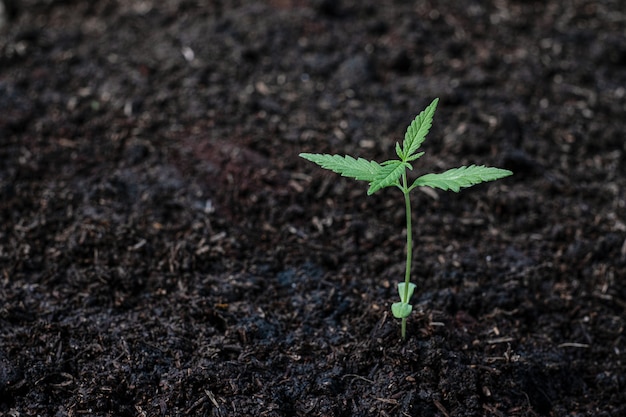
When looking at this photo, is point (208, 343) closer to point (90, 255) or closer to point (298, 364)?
point (298, 364)

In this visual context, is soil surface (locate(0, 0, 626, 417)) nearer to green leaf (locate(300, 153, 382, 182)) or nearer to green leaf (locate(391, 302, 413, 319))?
green leaf (locate(391, 302, 413, 319))

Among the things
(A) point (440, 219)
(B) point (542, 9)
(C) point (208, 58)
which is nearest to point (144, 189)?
(C) point (208, 58)

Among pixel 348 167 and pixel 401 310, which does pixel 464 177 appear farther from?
pixel 401 310

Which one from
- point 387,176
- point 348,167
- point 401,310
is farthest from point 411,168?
point 401,310

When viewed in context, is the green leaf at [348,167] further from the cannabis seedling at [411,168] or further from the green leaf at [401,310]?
the green leaf at [401,310]

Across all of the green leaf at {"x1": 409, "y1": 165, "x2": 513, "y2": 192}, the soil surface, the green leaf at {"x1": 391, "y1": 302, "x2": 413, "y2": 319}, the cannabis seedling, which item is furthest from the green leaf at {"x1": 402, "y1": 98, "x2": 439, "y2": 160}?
the soil surface

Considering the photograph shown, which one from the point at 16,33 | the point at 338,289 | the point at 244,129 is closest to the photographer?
the point at 338,289
